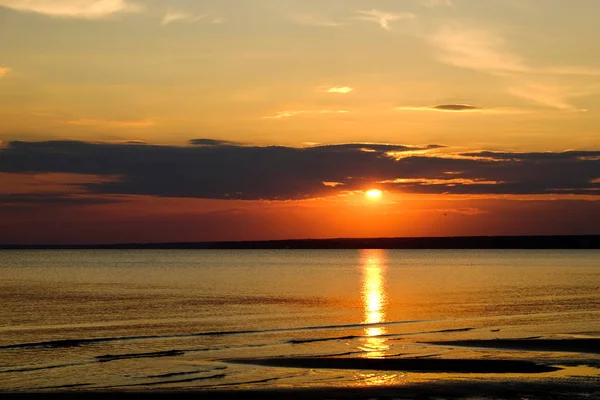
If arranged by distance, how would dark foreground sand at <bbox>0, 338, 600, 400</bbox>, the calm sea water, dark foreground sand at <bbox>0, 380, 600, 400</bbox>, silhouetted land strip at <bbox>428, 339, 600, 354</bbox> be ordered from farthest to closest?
silhouetted land strip at <bbox>428, 339, 600, 354</bbox>, the calm sea water, dark foreground sand at <bbox>0, 338, 600, 400</bbox>, dark foreground sand at <bbox>0, 380, 600, 400</bbox>

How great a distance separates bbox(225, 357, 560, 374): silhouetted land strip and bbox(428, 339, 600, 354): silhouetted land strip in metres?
4.12

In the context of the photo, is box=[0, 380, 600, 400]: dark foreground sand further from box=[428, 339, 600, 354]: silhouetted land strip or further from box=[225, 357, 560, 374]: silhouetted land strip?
box=[428, 339, 600, 354]: silhouetted land strip

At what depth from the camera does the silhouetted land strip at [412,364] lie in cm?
2831

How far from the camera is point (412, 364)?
29.3 metres

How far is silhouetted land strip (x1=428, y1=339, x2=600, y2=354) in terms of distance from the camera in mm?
33406

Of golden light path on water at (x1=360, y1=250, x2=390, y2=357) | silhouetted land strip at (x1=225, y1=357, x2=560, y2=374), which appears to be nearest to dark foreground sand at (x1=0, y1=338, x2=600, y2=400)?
silhouetted land strip at (x1=225, y1=357, x2=560, y2=374)

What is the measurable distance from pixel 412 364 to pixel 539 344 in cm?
817

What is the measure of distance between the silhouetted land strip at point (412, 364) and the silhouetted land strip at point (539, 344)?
412cm

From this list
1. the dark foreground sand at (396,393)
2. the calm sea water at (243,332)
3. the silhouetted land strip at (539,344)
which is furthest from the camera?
the silhouetted land strip at (539,344)

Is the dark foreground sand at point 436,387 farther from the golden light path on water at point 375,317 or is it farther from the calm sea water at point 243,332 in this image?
the golden light path on water at point 375,317

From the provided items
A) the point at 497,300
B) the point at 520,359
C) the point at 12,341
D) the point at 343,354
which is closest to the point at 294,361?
the point at 343,354

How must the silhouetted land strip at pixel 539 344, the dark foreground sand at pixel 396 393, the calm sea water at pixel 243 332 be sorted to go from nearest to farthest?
the dark foreground sand at pixel 396 393
the calm sea water at pixel 243 332
the silhouetted land strip at pixel 539 344

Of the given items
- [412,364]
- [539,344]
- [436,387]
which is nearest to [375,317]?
[539,344]

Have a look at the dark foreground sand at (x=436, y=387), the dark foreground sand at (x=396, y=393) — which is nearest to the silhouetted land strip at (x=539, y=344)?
the dark foreground sand at (x=436, y=387)
